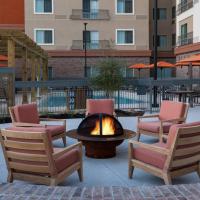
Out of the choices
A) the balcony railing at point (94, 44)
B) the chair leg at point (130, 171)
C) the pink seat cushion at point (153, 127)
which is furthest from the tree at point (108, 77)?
the balcony railing at point (94, 44)

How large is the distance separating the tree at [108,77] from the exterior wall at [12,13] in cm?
2443

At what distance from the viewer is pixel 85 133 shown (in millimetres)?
7426

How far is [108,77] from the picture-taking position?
14.4 meters

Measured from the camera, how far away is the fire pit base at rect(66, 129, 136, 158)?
691 cm

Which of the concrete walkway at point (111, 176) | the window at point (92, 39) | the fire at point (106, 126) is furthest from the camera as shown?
the window at point (92, 39)

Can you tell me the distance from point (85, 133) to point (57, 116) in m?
5.95

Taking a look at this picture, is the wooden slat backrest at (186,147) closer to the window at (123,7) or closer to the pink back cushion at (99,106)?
the pink back cushion at (99,106)

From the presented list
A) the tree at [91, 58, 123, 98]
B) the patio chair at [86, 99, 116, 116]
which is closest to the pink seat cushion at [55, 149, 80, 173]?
the patio chair at [86, 99, 116, 116]

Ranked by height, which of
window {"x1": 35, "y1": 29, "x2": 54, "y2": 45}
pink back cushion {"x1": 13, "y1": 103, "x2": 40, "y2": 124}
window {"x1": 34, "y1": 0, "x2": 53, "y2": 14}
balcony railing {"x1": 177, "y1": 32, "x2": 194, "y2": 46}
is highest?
window {"x1": 34, "y1": 0, "x2": 53, "y2": 14}

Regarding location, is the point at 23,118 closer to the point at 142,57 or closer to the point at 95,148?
the point at 95,148

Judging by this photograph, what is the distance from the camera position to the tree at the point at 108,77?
14375mm

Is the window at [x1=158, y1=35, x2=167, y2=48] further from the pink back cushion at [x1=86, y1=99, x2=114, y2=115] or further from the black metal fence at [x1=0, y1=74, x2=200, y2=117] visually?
the pink back cushion at [x1=86, y1=99, x2=114, y2=115]

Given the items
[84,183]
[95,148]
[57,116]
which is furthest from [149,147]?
[57,116]

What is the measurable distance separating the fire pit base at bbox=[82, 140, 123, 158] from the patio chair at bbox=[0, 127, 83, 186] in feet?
5.20
